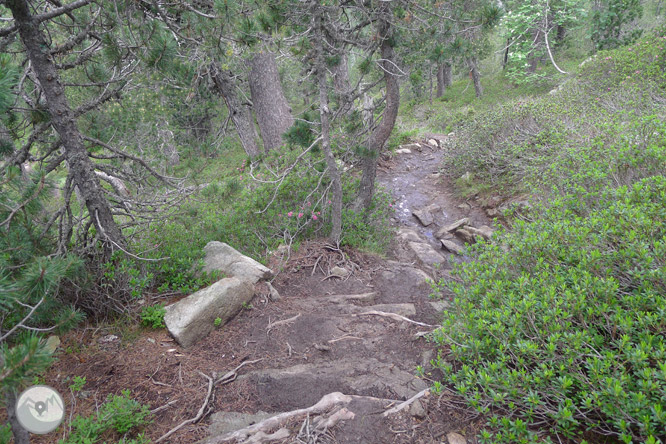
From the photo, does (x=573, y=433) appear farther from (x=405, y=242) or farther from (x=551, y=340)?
(x=405, y=242)

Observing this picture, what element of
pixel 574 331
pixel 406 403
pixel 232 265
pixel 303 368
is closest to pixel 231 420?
pixel 303 368

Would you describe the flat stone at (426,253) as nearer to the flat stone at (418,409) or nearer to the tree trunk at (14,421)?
the flat stone at (418,409)

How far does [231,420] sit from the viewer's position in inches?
103

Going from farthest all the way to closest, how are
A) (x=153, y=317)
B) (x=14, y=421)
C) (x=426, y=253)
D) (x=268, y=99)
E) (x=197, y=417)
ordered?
(x=268, y=99) < (x=426, y=253) < (x=153, y=317) < (x=197, y=417) < (x=14, y=421)

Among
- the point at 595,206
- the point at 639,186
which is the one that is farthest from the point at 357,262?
the point at 639,186

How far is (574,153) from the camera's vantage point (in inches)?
187

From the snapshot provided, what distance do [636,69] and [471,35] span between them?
674 centimetres

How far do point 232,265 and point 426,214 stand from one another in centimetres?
550

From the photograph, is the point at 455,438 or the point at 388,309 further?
the point at 388,309

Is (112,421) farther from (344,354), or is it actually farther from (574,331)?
(574,331)

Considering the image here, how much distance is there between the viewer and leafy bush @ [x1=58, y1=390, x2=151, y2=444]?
87.6 inches

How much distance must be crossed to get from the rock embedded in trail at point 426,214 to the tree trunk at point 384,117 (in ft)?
7.51

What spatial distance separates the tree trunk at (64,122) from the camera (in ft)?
9.53

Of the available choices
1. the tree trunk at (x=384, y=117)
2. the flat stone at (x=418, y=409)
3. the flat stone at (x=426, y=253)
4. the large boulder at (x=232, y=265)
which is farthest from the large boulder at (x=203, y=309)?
the flat stone at (x=426, y=253)
